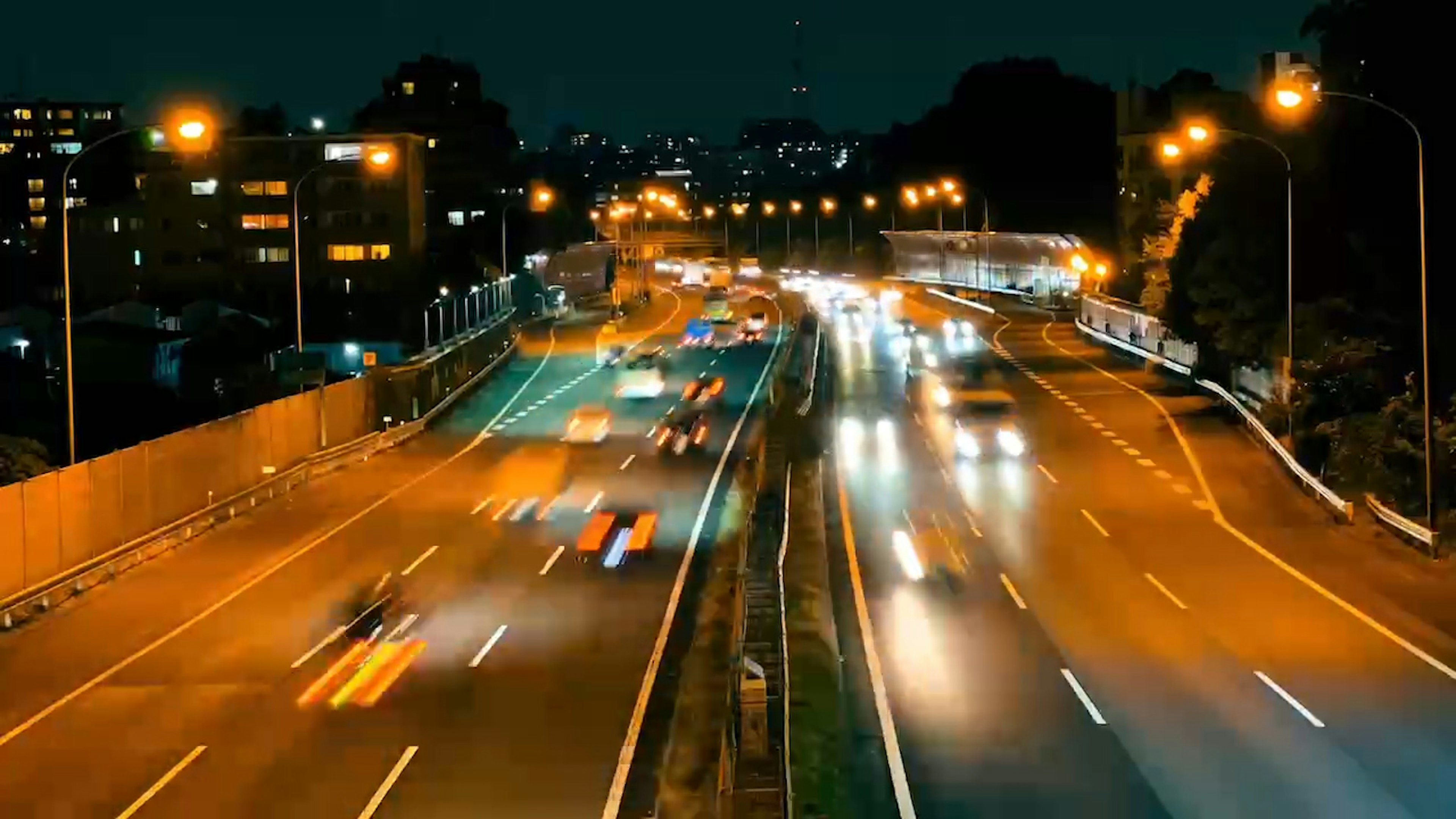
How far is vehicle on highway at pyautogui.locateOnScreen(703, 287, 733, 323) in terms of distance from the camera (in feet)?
287

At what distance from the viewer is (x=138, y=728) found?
63.8 ft

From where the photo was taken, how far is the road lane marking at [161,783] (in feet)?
52.6

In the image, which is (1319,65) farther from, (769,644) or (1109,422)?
(769,644)

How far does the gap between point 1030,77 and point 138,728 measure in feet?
461

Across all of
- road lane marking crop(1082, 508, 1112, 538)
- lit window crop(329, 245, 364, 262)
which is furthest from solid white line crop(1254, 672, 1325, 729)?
lit window crop(329, 245, 364, 262)

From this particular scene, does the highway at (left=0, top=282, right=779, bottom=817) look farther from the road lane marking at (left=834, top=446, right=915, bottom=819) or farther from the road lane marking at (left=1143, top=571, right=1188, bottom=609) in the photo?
the road lane marking at (left=1143, top=571, right=1188, bottom=609)

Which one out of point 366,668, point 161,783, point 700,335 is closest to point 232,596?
point 366,668

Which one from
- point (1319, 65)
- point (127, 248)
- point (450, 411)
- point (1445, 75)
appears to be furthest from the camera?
point (127, 248)

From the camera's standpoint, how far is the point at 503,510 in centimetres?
3800

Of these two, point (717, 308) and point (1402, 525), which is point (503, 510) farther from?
point (717, 308)

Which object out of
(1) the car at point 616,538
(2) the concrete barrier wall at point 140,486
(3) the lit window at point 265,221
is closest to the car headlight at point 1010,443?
(1) the car at point 616,538

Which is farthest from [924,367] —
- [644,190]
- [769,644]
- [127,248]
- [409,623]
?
[644,190]

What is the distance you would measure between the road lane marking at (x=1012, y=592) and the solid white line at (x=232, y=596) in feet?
39.3

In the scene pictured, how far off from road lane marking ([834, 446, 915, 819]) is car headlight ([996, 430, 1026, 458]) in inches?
438
